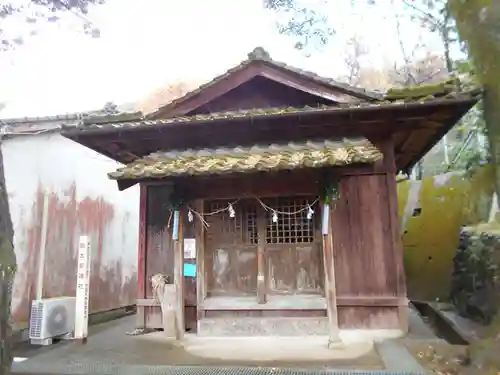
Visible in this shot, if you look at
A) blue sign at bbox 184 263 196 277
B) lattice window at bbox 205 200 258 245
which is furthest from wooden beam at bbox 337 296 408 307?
blue sign at bbox 184 263 196 277

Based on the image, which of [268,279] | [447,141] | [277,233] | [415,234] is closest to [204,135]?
[277,233]

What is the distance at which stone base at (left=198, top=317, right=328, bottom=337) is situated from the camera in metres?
7.50

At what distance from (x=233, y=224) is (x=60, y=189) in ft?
14.4

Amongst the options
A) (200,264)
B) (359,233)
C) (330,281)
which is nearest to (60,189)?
(200,264)

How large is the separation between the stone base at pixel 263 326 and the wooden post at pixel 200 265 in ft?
0.64

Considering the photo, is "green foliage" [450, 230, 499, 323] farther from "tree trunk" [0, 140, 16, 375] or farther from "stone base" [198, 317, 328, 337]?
"tree trunk" [0, 140, 16, 375]

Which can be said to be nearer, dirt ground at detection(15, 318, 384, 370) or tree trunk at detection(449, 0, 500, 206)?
tree trunk at detection(449, 0, 500, 206)

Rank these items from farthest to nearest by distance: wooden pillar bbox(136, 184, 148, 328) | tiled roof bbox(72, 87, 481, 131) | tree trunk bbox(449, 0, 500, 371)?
wooden pillar bbox(136, 184, 148, 328) < tiled roof bbox(72, 87, 481, 131) < tree trunk bbox(449, 0, 500, 371)

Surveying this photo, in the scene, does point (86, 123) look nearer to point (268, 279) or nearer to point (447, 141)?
point (268, 279)

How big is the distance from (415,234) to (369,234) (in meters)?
6.88

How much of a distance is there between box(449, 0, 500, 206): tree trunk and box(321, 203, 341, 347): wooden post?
294 centimetres

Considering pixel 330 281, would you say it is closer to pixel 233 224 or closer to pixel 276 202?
pixel 276 202

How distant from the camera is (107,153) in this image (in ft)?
29.5

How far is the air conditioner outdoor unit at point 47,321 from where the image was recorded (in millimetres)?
7582
